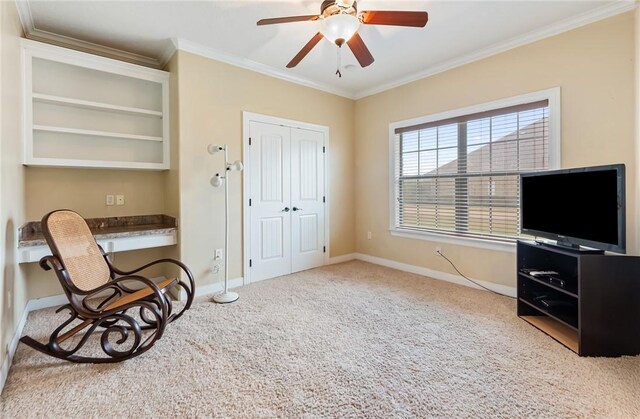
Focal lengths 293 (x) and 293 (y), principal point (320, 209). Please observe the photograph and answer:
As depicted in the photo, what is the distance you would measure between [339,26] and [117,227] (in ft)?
9.91

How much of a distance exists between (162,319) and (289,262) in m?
2.18

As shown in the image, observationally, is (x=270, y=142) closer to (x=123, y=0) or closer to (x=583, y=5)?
(x=123, y=0)

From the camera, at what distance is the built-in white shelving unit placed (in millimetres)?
2729

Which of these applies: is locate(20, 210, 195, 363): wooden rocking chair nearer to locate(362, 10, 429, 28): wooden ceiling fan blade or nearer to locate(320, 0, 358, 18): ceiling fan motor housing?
locate(320, 0, 358, 18): ceiling fan motor housing

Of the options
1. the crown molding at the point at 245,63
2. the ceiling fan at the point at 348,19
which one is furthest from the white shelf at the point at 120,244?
the ceiling fan at the point at 348,19

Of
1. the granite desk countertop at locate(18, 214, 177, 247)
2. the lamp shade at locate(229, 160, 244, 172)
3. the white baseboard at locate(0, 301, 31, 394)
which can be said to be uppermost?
the lamp shade at locate(229, 160, 244, 172)

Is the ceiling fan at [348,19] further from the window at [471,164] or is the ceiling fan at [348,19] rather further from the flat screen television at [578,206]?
the window at [471,164]

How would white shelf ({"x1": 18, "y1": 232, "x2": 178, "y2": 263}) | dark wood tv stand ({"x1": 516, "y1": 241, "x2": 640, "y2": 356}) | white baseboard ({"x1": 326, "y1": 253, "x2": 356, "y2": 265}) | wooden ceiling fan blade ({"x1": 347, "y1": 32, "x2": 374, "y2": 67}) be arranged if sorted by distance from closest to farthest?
1. dark wood tv stand ({"x1": 516, "y1": 241, "x2": 640, "y2": 356})
2. wooden ceiling fan blade ({"x1": 347, "y1": 32, "x2": 374, "y2": 67})
3. white shelf ({"x1": 18, "y1": 232, "x2": 178, "y2": 263})
4. white baseboard ({"x1": 326, "y1": 253, "x2": 356, "y2": 265})

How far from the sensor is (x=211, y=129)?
3352 mm

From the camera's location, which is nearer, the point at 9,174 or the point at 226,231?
the point at 9,174

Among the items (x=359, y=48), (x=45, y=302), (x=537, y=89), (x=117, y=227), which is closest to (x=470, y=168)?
(x=537, y=89)

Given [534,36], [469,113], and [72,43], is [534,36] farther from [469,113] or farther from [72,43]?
[72,43]

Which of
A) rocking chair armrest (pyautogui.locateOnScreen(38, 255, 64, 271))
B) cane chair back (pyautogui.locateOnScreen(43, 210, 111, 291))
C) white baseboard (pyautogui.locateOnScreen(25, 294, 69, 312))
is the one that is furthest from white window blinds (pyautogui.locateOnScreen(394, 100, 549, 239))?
white baseboard (pyautogui.locateOnScreen(25, 294, 69, 312))

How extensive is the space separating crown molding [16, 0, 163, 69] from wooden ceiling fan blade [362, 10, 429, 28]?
8.85 feet
